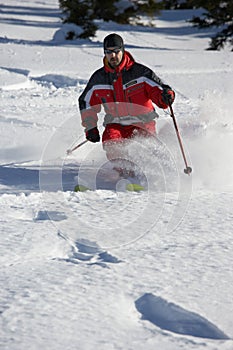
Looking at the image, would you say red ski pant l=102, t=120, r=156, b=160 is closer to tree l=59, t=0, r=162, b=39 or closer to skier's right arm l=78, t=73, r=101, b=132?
skier's right arm l=78, t=73, r=101, b=132

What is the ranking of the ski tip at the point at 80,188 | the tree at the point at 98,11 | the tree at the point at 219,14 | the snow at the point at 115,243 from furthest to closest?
1. the tree at the point at 98,11
2. the tree at the point at 219,14
3. the ski tip at the point at 80,188
4. the snow at the point at 115,243

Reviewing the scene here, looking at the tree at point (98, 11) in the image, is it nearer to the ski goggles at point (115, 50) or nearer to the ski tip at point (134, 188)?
the ski goggles at point (115, 50)

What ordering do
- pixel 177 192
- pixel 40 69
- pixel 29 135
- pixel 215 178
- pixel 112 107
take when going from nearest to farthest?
pixel 177 192
pixel 215 178
pixel 112 107
pixel 29 135
pixel 40 69

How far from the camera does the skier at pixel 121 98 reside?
15.9 feet

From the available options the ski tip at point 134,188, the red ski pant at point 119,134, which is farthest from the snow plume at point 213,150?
the ski tip at point 134,188

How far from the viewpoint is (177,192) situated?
14.0 feet

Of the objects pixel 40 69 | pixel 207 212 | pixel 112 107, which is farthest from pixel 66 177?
pixel 40 69

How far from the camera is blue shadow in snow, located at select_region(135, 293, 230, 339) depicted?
2.38 meters

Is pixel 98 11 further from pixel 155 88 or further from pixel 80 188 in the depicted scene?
pixel 80 188

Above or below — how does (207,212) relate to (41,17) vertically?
below

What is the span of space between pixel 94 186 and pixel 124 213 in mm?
754

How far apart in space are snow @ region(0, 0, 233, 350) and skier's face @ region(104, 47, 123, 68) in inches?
28.7

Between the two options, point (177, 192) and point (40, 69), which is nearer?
point (177, 192)

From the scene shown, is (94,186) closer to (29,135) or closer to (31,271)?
(31,271)
